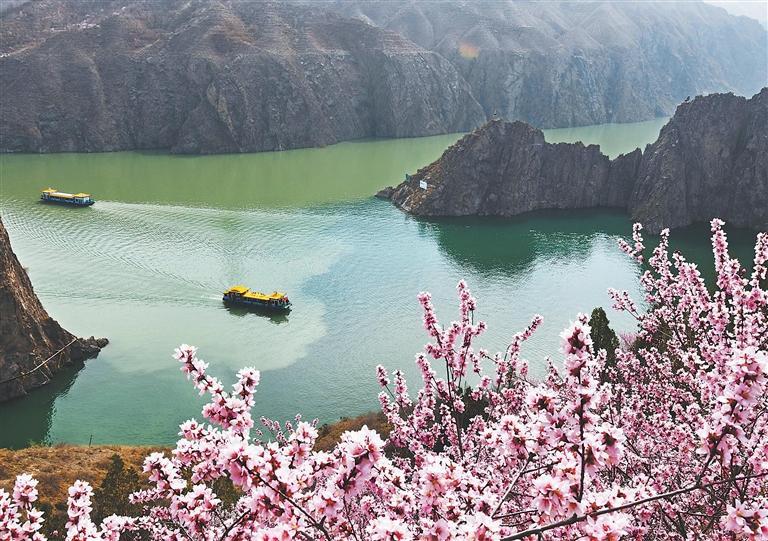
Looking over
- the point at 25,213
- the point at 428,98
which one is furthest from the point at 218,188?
the point at 428,98

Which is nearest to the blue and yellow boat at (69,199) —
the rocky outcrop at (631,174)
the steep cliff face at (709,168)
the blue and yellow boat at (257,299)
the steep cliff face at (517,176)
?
the rocky outcrop at (631,174)

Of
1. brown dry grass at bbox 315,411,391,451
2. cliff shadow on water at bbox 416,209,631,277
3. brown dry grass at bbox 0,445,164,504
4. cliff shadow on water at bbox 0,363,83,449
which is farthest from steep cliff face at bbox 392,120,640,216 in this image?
brown dry grass at bbox 0,445,164,504

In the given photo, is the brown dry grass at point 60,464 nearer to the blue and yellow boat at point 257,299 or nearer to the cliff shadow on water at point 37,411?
the cliff shadow on water at point 37,411

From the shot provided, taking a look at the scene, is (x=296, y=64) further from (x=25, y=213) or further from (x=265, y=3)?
(x=25, y=213)

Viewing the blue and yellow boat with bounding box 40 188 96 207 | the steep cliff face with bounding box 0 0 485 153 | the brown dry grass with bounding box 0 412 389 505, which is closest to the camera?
the brown dry grass with bounding box 0 412 389 505

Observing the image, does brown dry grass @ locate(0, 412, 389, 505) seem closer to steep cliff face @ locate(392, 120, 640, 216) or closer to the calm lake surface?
the calm lake surface

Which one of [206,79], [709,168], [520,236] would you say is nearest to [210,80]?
[206,79]

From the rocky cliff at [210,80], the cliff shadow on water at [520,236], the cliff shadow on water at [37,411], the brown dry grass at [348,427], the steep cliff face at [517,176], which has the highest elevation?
the rocky cliff at [210,80]
